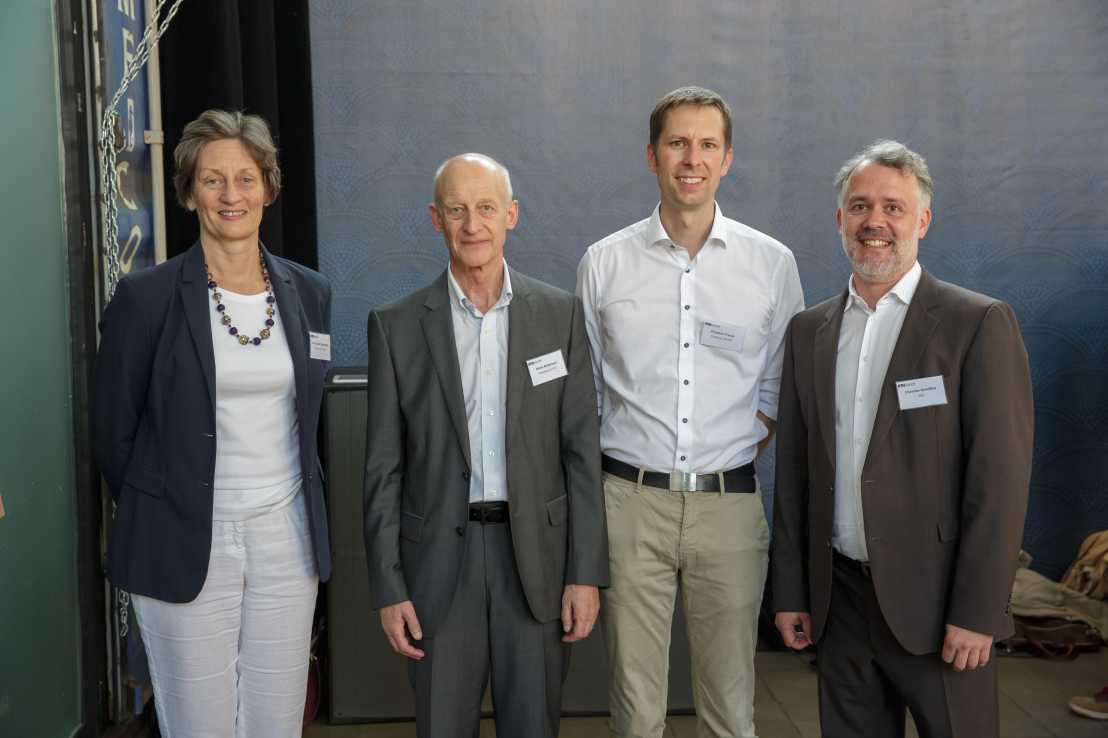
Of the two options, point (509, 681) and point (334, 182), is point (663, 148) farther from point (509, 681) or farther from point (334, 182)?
point (334, 182)

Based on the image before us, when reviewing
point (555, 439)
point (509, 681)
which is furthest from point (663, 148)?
point (509, 681)

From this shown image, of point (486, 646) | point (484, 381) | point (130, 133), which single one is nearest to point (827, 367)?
point (484, 381)

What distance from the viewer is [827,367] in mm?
2400

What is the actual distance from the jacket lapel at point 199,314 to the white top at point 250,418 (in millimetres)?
29

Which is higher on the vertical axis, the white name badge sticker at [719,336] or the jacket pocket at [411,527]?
the white name badge sticker at [719,336]

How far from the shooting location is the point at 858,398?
234 centimetres

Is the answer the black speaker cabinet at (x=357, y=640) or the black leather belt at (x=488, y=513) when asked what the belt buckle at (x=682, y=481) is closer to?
the black leather belt at (x=488, y=513)

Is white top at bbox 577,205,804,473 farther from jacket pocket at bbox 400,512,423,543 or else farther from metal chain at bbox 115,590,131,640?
metal chain at bbox 115,590,131,640

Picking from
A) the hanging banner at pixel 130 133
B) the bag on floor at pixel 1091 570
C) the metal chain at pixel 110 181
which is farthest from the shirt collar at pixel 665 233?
the bag on floor at pixel 1091 570

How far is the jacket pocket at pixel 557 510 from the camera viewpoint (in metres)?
2.39

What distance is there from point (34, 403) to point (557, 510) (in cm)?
139

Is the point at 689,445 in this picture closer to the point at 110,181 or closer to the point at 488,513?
the point at 488,513

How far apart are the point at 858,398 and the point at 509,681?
991 millimetres

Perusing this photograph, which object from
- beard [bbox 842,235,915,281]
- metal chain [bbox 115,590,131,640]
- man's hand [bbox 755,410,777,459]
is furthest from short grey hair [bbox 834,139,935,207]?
→ metal chain [bbox 115,590,131,640]
